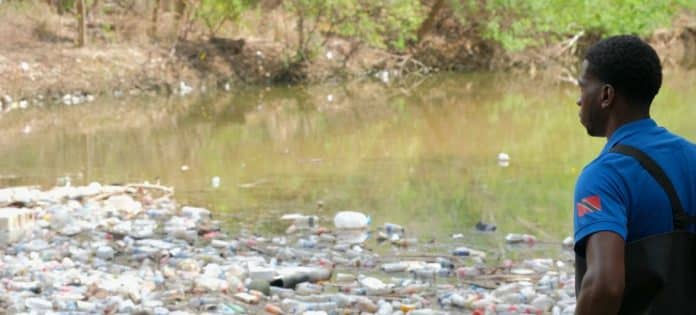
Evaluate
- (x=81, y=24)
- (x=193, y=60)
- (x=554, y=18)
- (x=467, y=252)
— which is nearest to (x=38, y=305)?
(x=467, y=252)

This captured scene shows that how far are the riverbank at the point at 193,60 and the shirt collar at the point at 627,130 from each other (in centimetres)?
1684

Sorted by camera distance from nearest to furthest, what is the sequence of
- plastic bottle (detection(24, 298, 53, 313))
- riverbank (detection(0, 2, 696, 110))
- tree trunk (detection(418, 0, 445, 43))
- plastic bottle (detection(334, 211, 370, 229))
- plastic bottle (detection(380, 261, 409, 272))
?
plastic bottle (detection(24, 298, 53, 313))
plastic bottle (detection(380, 261, 409, 272))
plastic bottle (detection(334, 211, 370, 229))
riverbank (detection(0, 2, 696, 110))
tree trunk (detection(418, 0, 445, 43))

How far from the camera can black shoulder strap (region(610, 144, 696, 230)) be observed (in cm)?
221

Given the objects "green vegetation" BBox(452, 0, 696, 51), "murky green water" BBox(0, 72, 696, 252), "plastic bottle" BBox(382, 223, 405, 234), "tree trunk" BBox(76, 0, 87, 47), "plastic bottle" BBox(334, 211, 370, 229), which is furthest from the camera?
"green vegetation" BBox(452, 0, 696, 51)

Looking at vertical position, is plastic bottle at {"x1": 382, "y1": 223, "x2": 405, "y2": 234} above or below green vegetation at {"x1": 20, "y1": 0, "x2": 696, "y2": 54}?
below

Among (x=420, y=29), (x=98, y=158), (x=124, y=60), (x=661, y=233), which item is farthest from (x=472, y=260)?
(x=420, y=29)

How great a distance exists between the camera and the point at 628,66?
2270 mm

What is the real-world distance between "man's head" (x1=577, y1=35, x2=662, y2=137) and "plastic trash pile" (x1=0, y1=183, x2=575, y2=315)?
3356 mm

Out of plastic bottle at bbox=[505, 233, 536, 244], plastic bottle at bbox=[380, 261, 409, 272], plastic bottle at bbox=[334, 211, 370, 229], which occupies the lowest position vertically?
plastic bottle at bbox=[380, 261, 409, 272]

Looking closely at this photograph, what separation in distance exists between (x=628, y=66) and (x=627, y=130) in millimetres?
128

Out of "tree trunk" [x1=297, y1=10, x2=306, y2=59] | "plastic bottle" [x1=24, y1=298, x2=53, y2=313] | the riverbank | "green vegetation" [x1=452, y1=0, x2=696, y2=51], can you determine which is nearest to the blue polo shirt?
"plastic bottle" [x1=24, y1=298, x2=53, y2=313]

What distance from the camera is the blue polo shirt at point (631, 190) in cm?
216

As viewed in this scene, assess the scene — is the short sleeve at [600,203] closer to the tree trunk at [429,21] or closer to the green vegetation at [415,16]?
the green vegetation at [415,16]

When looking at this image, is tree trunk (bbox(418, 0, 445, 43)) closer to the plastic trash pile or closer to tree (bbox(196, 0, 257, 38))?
tree (bbox(196, 0, 257, 38))
